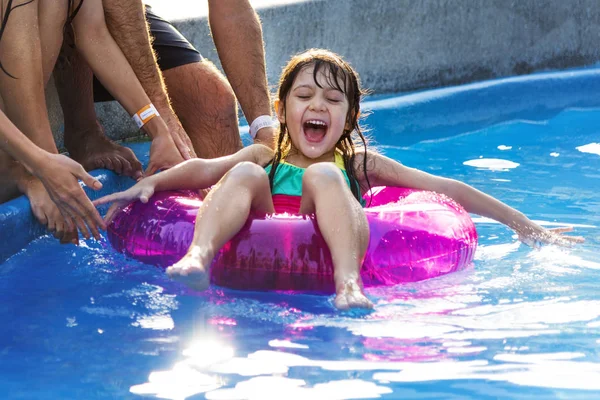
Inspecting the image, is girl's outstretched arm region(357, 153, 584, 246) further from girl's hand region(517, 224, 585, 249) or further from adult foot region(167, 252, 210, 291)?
adult foot region(167, 252, 210, 291)

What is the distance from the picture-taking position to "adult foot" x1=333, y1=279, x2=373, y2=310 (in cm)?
233

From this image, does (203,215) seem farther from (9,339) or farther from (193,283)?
(9,339)

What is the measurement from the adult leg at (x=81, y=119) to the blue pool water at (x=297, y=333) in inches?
5.5

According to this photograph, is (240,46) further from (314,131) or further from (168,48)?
(314,131)

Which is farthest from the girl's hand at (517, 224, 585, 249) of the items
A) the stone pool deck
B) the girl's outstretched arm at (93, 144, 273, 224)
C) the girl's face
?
the stone pool deck

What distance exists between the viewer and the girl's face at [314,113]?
3.08m

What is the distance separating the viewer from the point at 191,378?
2.03m

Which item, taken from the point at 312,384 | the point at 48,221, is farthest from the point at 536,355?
the point at 48,221

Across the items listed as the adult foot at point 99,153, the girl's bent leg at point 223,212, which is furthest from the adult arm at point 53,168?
the adult foot at point 99,153

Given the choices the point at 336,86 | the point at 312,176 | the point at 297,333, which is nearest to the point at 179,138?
the point at 336,86

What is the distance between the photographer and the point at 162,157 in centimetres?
321

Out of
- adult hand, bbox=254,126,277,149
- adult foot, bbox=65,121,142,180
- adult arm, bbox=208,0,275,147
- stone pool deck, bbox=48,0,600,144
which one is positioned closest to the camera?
adult foot, bbox=65,121,142,180

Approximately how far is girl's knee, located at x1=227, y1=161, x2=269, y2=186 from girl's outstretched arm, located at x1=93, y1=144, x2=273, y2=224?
0.31 metres

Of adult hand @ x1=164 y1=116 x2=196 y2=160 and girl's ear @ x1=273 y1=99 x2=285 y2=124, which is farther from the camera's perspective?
adult hand @ x1=164 y1=116 x2=196 y2=160
